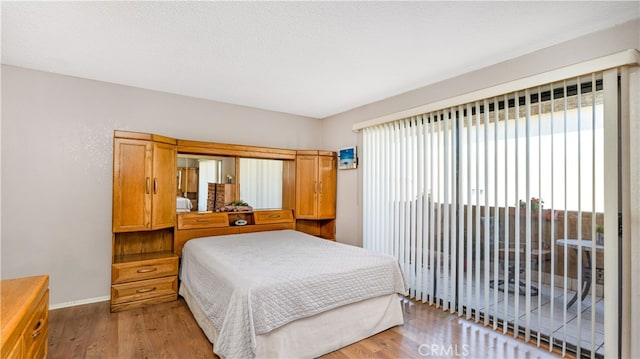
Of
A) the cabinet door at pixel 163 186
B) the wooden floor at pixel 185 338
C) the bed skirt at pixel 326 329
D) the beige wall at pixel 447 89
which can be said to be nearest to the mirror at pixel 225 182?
the cabinet door at pixel 163 186

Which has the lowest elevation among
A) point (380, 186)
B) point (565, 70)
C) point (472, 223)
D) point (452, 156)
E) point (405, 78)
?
point (472, 223)

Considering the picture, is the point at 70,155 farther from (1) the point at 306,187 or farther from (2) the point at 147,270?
(1) the point at 306,187

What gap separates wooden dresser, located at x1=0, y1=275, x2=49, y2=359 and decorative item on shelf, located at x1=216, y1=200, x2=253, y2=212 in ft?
7.32

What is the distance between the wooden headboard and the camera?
372 cm

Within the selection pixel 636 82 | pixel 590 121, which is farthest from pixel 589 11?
pixel 590 121

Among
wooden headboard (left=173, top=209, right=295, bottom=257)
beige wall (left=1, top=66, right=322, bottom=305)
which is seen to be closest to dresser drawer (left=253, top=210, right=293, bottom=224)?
wooden headboard (left=173, top=209, right=295, bottom=257)

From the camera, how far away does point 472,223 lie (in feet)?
9.68

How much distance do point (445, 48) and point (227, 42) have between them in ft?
5.92

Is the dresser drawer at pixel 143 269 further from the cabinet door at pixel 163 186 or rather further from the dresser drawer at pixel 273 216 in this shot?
the dresser drawer at pixel 273 216

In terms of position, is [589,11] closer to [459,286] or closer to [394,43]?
[394,43]

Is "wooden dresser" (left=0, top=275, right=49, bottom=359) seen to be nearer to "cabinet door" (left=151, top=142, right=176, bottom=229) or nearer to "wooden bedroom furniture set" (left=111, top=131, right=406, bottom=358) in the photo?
"wooden bedroom furniture set" (left=111, top=131, right=406, bottom=358)

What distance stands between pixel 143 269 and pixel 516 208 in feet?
12.2

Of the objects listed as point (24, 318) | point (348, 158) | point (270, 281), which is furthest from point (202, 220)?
point (24, 318)

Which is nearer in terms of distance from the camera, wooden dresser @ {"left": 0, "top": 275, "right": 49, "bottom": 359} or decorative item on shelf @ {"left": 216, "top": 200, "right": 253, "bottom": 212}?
wooden dresser @ {"left": 0, "top": 275, "right": 49, "bottom": 359}
